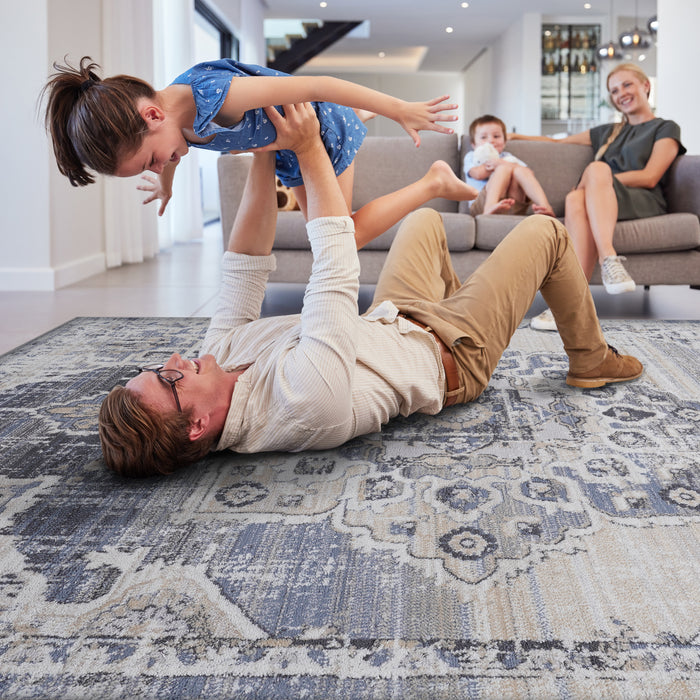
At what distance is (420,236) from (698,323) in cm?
166

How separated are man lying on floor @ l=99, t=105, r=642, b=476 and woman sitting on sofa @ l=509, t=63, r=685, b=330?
3.69 feet

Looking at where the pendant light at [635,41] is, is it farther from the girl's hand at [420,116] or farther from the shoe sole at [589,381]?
the girl's hand at [420,116]

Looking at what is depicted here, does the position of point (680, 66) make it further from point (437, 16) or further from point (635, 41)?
point (437, 16)

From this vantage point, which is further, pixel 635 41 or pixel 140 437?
pixel 635 41

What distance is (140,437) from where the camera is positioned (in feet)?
4.99

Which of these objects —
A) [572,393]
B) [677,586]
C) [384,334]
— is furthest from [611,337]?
[677,586]

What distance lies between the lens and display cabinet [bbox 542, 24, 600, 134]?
10.8 metres

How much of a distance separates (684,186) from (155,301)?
106 inches

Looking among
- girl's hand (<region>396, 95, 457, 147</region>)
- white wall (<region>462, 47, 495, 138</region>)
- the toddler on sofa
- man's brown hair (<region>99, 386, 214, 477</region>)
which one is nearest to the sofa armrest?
the toddler on sofa

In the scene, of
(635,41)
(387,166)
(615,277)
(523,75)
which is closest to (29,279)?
(387,166)

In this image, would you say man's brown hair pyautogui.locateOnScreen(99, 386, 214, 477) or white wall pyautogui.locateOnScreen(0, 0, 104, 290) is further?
white wall pyautogui.locateOnScreen(0, 0, 104, 290)

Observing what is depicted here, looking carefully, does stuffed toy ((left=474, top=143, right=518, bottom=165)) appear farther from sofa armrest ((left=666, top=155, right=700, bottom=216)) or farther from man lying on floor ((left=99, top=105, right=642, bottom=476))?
man lying on floor ((left=99, top=105, right=642, bottom=476))

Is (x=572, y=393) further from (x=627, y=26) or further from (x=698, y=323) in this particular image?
(x=627, y=26)

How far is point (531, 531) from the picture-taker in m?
1.36
